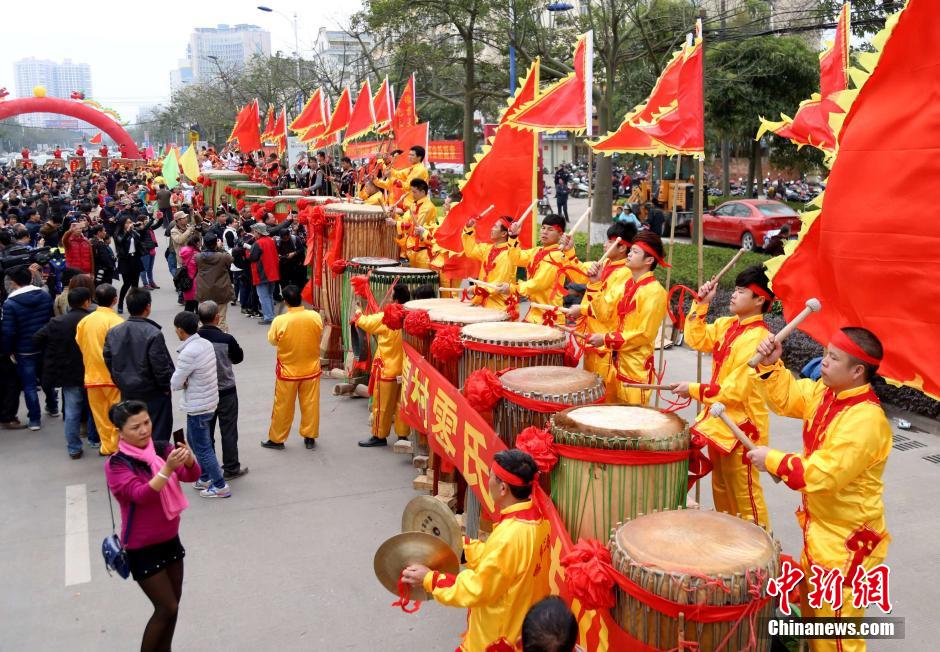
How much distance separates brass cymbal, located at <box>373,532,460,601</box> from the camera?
3566 mm

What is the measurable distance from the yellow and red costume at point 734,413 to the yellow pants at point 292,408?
387 centimetres

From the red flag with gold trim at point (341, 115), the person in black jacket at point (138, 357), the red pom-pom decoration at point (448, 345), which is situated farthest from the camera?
the red flag with gold trim at point (341, 115)

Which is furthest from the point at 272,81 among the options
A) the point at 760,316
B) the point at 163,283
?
the point at 760,316

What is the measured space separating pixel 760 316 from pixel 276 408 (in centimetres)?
450

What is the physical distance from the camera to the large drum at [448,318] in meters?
6.27

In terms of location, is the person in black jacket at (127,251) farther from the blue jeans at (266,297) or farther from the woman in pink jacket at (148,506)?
the woman in pink jacket at (148,506)

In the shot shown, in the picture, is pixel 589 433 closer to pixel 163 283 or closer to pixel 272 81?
pixel 163 283

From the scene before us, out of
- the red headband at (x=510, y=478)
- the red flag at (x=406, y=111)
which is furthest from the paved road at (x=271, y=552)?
the red flag at (x=406, y=111)

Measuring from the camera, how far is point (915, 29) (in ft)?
9.95

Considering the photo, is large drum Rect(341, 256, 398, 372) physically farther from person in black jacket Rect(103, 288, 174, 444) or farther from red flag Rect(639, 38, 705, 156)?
red flag Rect(639, 38, 705, 156)

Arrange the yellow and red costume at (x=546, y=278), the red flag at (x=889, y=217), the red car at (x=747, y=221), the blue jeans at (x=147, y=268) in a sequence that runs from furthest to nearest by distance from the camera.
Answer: the red car at (x=747, y=221) < the blue jeans at (x=147, y=268) < the yellow and red costume at (x=546, y=278) < the red flag at (x=889, y=217)

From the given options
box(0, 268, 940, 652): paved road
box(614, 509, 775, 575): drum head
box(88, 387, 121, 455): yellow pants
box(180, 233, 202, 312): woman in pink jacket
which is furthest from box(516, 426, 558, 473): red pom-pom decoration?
box(180, 233, 202, 312): woman in pink jacket

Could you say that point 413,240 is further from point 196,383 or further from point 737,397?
point 737,397

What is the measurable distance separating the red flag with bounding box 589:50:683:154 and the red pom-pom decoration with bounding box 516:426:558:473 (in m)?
3.61
